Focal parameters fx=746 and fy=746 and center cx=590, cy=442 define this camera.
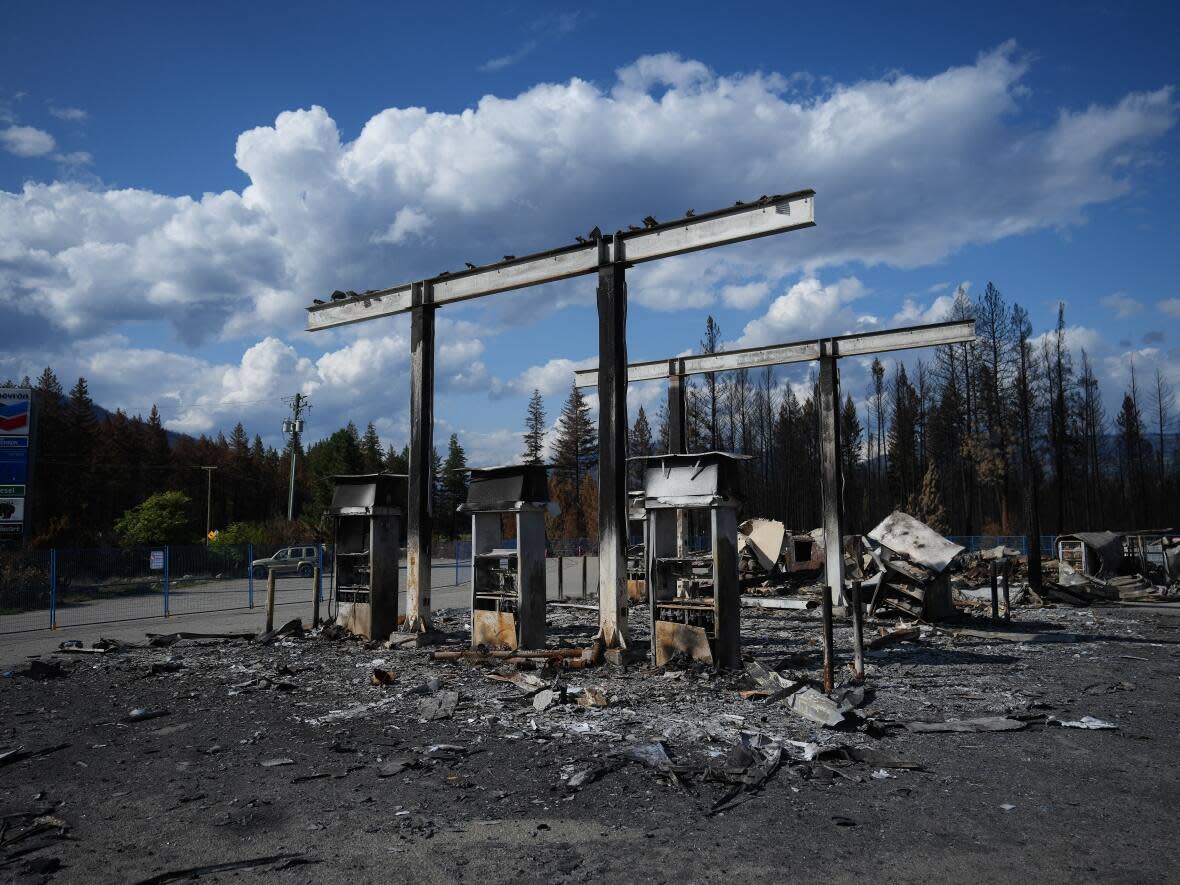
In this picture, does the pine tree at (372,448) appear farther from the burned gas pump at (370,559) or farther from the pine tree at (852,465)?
the burned gas pump at (370,559)

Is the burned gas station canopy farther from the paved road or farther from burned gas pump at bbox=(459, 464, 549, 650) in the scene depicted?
the paved road

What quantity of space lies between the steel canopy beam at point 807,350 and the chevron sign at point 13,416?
65.0 ft

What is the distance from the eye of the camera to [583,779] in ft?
21.1

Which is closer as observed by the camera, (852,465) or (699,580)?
(699,580)

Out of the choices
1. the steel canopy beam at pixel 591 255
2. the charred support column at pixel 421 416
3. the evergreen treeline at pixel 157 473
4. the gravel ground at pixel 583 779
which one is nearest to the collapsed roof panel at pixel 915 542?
the gravel ground at pixel 583 779

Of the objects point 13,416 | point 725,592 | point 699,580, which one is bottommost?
point 725,592

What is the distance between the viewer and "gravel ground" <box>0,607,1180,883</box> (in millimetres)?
4949

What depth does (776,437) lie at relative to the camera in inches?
2685

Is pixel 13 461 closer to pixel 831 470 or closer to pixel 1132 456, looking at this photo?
pixel 831 470

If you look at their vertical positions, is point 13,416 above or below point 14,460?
above

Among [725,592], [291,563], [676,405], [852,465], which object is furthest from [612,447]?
[852,465]

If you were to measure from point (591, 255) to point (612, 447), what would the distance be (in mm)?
3404

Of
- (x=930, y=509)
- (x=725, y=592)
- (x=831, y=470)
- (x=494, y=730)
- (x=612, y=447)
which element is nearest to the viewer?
(x=494, y=730)

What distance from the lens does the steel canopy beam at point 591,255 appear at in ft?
36.3
